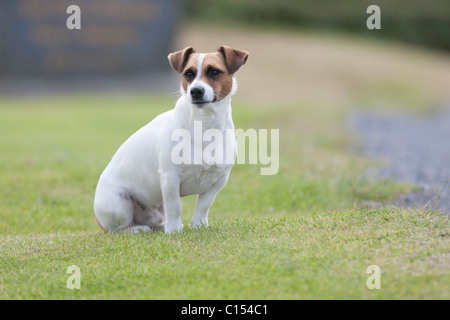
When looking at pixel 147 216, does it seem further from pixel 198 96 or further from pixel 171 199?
pixel 198 96

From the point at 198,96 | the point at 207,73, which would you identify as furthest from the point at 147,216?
the point at 207,73

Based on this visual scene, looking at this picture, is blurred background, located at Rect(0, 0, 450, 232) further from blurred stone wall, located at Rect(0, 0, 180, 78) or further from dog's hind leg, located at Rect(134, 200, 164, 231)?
dog's hind leg, located at Rect(134, 200, 164, 231)

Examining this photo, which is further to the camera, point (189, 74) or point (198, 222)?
point (198, 222)

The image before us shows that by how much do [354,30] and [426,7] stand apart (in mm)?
4083

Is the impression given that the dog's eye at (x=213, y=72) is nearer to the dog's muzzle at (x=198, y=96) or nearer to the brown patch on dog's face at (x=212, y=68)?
the brown patch on dog's face at (x=212, y=68)

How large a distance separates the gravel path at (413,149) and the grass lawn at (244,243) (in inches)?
16.9

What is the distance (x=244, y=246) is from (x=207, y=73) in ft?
4.87

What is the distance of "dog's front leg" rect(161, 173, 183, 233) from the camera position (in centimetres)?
539

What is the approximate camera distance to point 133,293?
4.40m

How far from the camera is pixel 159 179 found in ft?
18.6

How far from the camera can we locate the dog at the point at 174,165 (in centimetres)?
527

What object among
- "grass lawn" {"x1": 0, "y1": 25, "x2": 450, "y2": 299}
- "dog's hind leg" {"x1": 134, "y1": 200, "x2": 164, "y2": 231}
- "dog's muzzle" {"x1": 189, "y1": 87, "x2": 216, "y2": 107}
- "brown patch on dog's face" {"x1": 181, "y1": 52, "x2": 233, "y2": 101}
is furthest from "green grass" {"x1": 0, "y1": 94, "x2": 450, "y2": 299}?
"brown patch on dog's face" {"x1": 181, "y1": 52, "x2": 233, "y2": 101}

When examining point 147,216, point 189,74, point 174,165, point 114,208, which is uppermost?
point 189,74

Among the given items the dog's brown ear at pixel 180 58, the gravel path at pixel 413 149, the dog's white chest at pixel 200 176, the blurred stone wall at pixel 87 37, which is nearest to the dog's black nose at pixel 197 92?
the dog's brown ear at pixel 180 58
